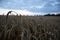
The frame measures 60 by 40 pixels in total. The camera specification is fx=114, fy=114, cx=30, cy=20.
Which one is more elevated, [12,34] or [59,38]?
[12,34]

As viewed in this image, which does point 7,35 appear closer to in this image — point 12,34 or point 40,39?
point 12,34

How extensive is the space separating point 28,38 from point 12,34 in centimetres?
21

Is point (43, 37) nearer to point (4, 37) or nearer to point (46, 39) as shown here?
point (46, 39)

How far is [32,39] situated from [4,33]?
0.26 m

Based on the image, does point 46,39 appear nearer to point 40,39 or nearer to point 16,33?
point 40,39

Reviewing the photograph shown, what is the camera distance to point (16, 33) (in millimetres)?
1089

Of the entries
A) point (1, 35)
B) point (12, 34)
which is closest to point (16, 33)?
point (12, 34)

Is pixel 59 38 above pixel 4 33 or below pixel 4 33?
below

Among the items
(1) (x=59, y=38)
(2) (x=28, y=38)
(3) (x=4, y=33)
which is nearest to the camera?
(2) (x=28, y=38)

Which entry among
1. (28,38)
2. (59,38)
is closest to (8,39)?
(28,38)

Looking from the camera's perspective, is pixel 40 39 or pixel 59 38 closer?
pixel 40 39

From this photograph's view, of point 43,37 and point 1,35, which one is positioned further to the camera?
point 43,37

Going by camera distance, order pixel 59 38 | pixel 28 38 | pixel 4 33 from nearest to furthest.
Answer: pixel 28 38
pixel 4 33
pixel 59 38

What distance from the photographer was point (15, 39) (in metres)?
0.99
